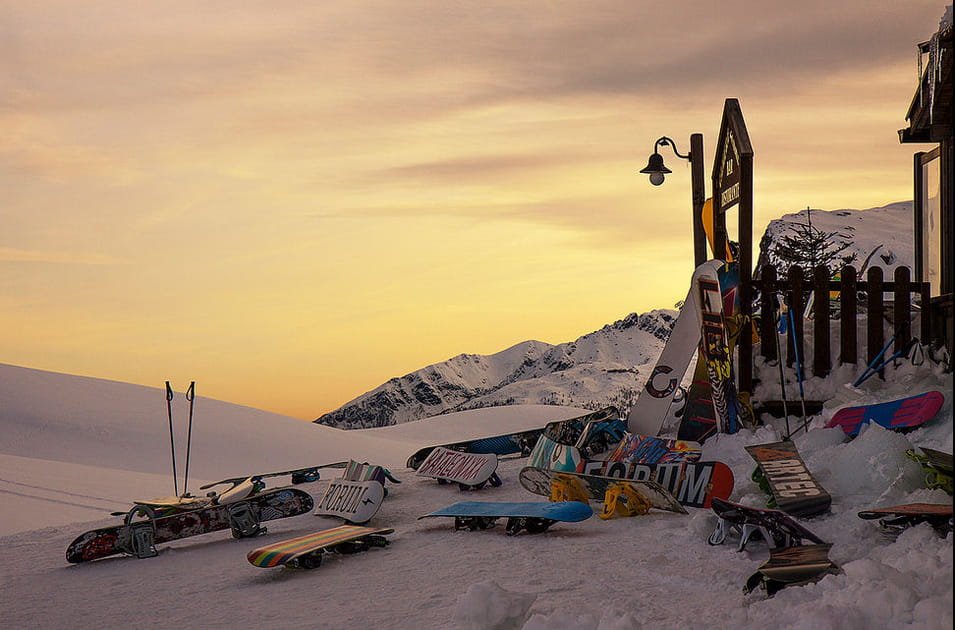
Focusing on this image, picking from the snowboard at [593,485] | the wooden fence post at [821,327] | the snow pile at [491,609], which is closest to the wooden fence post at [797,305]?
the wooden fence post at [821,327]

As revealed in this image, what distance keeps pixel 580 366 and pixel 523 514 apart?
8721cm

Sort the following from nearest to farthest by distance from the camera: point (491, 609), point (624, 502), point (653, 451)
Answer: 1. point (491, 609)
2. point (624, 502)
3. point (653, 451)

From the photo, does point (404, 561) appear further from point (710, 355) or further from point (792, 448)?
point (710, 355)

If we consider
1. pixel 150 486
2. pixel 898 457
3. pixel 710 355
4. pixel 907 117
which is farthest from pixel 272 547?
pixel 907 117

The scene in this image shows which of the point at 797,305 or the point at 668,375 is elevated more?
the point at 797,305

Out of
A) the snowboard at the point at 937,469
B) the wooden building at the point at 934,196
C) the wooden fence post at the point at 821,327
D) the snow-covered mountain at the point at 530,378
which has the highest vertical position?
the wooden building at the point at 934,196

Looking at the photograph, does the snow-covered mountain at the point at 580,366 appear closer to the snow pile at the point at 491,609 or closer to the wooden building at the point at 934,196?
the wooden building at the point at 934,196

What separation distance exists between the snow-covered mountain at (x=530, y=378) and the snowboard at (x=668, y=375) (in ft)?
160

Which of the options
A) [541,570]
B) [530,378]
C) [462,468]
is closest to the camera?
[541,570]

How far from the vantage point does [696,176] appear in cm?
1226

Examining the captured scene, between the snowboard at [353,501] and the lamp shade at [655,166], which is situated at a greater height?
the lamp shade at [655,166]

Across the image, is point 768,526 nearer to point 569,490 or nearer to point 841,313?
Answer: point 569,490

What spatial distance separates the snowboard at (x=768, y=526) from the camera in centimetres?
474

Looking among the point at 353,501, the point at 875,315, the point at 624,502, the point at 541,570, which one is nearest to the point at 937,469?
the point at 541,570
